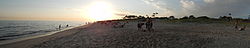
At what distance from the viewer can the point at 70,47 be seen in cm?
873

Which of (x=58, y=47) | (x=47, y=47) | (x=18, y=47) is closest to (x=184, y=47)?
(x=58, y=47)

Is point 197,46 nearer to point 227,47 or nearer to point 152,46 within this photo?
point 227,47

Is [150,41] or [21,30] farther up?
[150,41]

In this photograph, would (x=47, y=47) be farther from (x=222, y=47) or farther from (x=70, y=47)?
(x=222, y=47)

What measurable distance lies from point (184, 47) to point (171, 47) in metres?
0.56

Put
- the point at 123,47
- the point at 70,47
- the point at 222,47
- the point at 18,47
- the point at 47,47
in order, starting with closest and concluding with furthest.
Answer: the point at 222,47, the point at 123,47, the point at 70,47, the point at 47,47, the point at 18,47

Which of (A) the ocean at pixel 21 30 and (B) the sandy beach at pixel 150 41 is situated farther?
(A) the ocean at pixel 21 30

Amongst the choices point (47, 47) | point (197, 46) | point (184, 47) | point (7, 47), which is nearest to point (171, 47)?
point (184, 47)

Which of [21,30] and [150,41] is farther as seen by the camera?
[21,30]

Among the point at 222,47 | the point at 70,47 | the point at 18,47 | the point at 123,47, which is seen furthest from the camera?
the point at 18,47

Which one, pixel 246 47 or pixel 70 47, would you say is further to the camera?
pixel 70 47

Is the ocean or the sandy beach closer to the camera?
the sandy beach

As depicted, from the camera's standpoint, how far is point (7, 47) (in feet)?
37.9

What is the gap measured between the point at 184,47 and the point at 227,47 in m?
1.88
